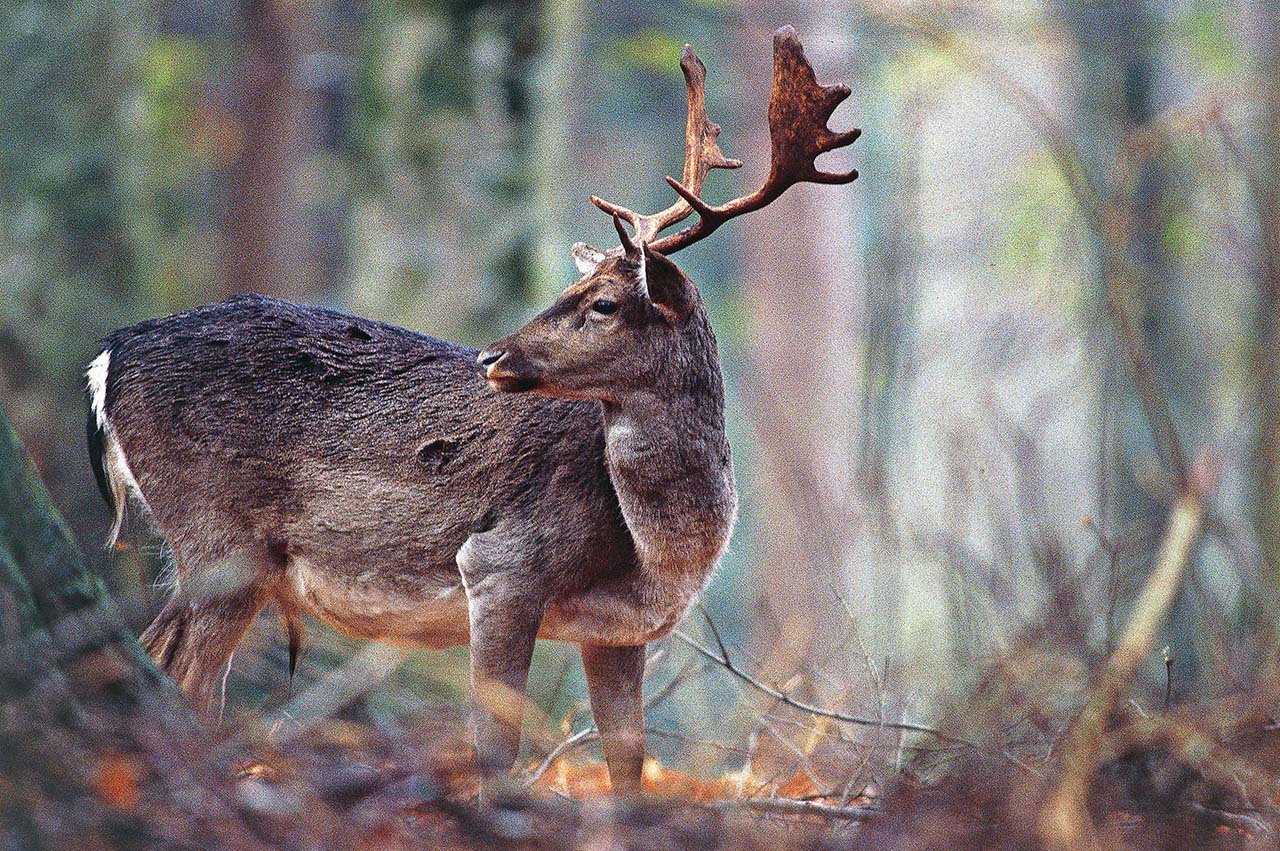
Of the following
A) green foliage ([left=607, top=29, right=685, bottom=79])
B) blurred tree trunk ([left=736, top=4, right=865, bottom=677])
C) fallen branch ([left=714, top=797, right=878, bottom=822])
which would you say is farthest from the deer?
green foliage ([left=607, top=29, right=685, bottom=79])

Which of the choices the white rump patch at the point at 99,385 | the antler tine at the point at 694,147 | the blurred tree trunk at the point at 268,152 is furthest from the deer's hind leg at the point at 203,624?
the blurred tree trunk at the point at 268,152

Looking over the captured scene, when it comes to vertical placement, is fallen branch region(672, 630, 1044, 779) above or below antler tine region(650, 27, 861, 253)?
below

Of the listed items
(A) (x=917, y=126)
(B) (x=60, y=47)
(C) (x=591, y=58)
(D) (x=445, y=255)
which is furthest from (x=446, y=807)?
(C) (x=591, y=58)

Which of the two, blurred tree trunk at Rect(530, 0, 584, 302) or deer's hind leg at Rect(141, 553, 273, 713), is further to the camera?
blurred tree trunk at Rect(530, 0, 584, 302)

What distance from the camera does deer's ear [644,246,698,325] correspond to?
14.8 ft

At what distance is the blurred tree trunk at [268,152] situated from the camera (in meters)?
13.4

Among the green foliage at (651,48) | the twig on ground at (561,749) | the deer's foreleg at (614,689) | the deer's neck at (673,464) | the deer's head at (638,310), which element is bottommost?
the twig on ground at (561,749)

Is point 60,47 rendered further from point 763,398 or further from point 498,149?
point 763,398

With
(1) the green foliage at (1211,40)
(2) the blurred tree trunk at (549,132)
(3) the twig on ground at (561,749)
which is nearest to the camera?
(3) the twig on ground at (561,749)

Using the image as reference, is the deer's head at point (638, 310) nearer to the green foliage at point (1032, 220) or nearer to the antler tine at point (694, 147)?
the antler tine at point (694, 147)

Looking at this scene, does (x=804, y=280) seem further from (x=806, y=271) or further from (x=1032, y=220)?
(x=1032, y=220)

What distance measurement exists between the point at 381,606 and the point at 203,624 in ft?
1.86

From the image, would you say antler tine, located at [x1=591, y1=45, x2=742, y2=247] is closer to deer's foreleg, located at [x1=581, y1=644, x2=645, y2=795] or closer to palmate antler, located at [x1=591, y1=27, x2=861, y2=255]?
palmate antler, located at [x1=591, y1=27, x2=861, y2=255]

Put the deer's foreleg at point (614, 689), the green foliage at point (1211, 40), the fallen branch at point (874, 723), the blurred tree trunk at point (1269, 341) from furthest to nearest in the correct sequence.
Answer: the green foliage at point (1211, 40)
the deer's foreleg at point (614, 689)
the blurred tree trunk at point (1269, 341)
the fallen branch at point (874, 723)
